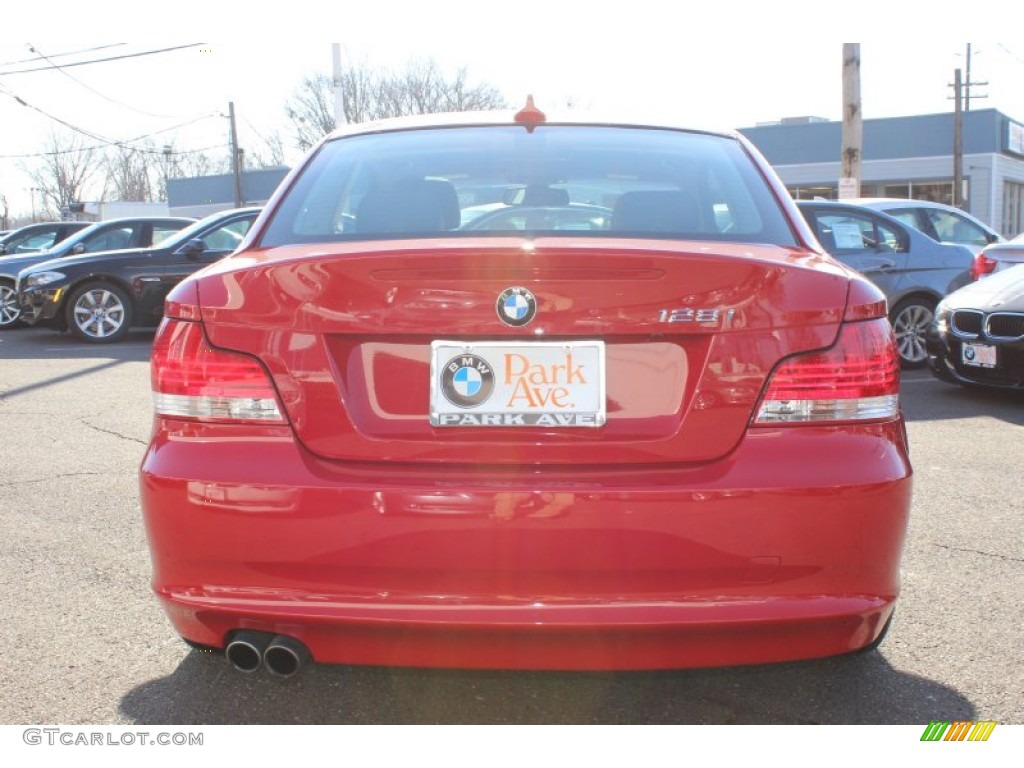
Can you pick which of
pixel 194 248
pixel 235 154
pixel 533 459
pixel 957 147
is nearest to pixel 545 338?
pixel 533 459

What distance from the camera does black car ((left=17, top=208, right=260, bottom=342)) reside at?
11.7 m

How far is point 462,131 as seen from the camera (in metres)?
3.23

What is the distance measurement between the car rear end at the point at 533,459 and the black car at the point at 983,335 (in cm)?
554

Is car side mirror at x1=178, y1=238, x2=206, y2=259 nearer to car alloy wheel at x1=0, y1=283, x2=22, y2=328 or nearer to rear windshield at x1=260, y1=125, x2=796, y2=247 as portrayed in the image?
car alloy wheel at x1=0, y1=283, x2=22, y2=328

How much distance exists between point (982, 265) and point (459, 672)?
7733 millimetres

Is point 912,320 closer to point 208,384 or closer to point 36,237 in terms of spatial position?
point 208,384

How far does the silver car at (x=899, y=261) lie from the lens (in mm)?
9055

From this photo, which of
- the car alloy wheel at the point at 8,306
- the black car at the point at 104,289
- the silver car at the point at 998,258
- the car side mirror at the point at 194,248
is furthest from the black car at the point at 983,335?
the car alloy wheel at the point at 8,306

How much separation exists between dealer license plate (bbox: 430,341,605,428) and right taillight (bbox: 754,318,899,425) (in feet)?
1.22

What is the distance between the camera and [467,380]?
2199mm

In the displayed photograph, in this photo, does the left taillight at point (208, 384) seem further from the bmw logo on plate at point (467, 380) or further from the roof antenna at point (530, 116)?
the roof antenna at point (530, 116)

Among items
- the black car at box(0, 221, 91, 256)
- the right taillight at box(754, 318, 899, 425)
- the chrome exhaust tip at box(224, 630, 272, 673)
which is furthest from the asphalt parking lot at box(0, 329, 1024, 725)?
the black car at box(0, 221, 91, 256)

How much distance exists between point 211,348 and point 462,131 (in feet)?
4.15
